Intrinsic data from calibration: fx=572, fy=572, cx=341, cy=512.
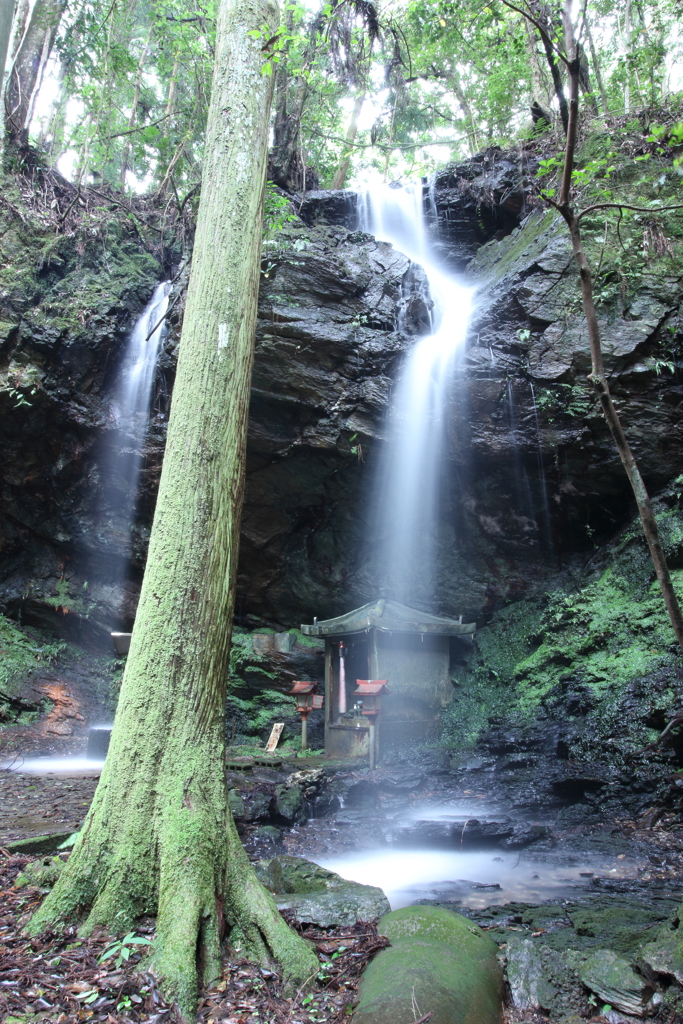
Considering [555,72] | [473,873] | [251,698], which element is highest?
[555,72]

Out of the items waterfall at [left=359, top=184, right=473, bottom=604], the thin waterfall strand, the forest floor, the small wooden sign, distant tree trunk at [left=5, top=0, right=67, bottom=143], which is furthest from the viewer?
distant tree trunk at [left=5, top=0, right=67, bottom=143]

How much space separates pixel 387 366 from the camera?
36.9 feet

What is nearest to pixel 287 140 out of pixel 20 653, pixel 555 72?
pixel 555 72

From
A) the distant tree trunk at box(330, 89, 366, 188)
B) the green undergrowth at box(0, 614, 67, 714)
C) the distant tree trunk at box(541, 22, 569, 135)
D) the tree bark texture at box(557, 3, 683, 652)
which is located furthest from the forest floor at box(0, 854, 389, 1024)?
the distant tree trunk at box(330, 89, 366, 188)

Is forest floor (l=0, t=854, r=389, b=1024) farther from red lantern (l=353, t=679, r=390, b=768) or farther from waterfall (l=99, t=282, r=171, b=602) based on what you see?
waterfall (l=99, t=282, r=171, b=602)

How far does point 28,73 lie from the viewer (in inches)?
507

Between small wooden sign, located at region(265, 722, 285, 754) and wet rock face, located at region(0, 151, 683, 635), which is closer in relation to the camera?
wet rock face, located at region(0, 151, 683, 635)

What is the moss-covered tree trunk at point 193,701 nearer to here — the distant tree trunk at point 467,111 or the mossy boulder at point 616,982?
the mossy boulder at point 616,982

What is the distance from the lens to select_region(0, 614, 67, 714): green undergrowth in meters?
12.0

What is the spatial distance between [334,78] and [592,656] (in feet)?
45.3

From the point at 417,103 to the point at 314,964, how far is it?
22.6 metres

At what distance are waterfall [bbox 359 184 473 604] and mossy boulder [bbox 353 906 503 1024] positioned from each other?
29.9ft

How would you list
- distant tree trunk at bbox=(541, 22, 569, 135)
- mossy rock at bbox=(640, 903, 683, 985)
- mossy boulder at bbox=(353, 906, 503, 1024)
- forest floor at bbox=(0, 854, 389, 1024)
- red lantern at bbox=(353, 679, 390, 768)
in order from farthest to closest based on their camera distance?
red lantern at bbox=(353, 679, 390, 768)
distant tree trunk at bbox=(541, 22, 569, 135)
mossy rock at bbox=(640, 903, 683, 985)
mossy boulder at bbox=(353, 906, 503, 1024)
forest floor at bbox=(0, 854, 389, 1024)

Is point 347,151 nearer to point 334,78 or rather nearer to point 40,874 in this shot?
point 334,78
